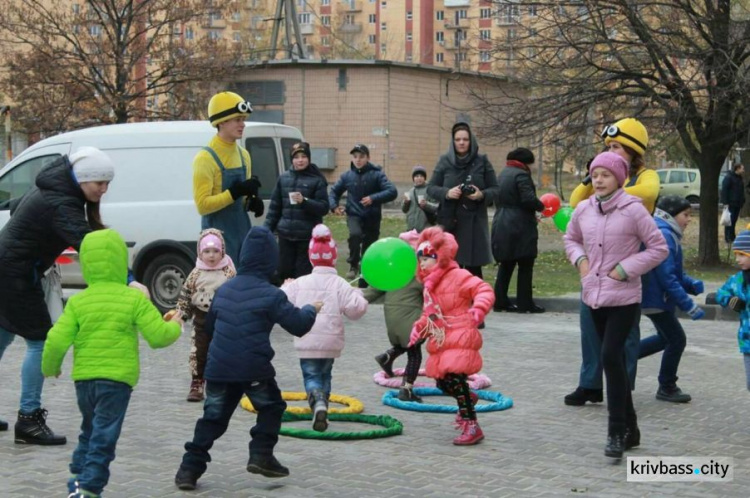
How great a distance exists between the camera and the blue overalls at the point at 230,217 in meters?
10.0

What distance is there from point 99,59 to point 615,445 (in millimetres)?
28991

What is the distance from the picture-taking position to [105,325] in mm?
6098

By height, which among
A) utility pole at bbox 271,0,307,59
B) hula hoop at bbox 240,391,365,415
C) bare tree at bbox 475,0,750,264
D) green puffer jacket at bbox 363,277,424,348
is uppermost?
utility pole at bbox 271,0,307,59

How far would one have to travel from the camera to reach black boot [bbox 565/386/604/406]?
9.05 m

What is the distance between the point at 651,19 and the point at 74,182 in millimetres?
14362

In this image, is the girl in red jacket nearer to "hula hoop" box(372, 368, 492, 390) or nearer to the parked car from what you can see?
"hula hoop" box(372, 368, 492, 390)

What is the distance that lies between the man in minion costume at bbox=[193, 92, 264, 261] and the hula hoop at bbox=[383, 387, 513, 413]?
1.95 meters

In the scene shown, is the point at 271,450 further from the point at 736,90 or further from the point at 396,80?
the point at 396,80

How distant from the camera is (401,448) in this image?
7570 mm

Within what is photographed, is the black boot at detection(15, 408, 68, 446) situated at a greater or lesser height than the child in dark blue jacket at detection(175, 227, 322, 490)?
lesser

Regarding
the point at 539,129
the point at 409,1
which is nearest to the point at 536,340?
the point at 539,129

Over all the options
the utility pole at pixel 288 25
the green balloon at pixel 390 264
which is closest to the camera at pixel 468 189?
the green balloon at pixel 390 264

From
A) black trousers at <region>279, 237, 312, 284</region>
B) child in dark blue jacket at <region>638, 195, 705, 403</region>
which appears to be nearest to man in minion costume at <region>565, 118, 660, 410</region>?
child in dark blue jacket at <region>638, 195, 705, 403</region>

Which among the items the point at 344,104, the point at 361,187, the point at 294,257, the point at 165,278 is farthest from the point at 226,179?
the point at 344,104
